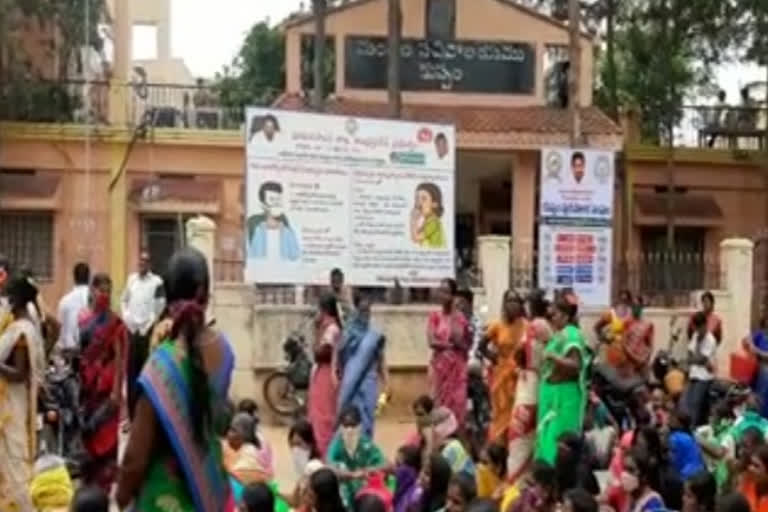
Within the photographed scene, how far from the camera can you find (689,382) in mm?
14367

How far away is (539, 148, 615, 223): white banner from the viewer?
16703mm

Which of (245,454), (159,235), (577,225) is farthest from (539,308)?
(159,235)

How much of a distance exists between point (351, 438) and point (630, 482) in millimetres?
2142

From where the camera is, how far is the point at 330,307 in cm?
1238

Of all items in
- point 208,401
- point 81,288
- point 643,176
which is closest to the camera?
point 208,401

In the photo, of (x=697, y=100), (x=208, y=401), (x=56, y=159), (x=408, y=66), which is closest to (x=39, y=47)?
(x=56, y=159)

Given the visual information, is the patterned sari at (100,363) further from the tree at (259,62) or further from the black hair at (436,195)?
the tree at (259,62)

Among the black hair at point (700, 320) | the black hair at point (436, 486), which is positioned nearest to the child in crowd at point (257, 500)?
the black hair at point (436, 486)

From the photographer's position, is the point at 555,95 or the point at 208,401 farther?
the point at 555,95

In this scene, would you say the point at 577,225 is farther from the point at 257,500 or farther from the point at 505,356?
the point at 257,500

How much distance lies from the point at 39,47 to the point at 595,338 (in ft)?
43.9

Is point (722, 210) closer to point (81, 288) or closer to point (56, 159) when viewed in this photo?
point (56, 159)

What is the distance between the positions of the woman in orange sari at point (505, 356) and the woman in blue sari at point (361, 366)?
0.76 m

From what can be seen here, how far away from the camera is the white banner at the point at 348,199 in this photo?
1499 centimetres
